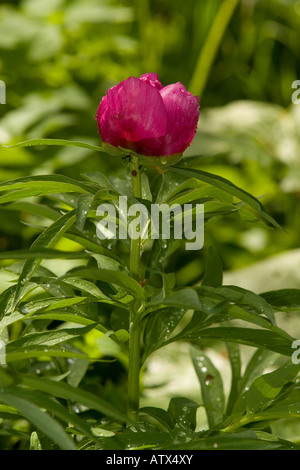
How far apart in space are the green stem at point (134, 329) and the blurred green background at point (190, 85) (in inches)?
26.9

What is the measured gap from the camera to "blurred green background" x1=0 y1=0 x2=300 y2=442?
1398 mm

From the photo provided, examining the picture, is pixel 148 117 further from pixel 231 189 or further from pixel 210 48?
pixel 210 48

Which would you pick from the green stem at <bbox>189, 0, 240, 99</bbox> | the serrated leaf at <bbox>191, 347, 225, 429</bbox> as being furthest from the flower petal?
the green stem at <bbox>189, 0, 240, 99</bbox>

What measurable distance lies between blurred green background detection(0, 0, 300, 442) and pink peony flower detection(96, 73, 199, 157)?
1.69 ft

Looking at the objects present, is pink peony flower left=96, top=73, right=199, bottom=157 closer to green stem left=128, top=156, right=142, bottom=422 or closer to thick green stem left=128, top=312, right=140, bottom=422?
green stem left=128, top=156, right=142, bottom=422

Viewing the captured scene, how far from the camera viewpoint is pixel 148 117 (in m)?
0.51

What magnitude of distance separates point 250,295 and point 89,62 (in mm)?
1578

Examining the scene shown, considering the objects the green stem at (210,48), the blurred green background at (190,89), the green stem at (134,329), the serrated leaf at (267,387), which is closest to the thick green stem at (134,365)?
the green stem at (134,329)

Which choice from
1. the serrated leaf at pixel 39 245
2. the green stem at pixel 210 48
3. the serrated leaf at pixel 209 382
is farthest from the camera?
the green stem at pixel 210 48

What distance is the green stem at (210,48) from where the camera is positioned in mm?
1930

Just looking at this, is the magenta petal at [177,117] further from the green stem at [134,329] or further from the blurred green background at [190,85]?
the blurred green background at [190,85]

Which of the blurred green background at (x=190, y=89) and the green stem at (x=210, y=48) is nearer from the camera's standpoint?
the blurred green background at (x=190, y=89)

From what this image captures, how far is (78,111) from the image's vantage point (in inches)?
65.6

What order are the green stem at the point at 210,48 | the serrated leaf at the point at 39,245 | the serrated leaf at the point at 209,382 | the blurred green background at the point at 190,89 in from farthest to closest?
1. the green stem at the point at 210,48
2. the blurred green background at the point at 190,89
3. the serrated leaf at the point at 209,382
4. the serrated leaf at the point at 39,245
